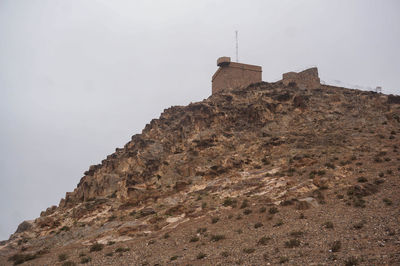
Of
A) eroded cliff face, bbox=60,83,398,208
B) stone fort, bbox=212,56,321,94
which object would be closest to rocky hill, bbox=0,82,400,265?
eroded cliff face, bbox=60,83,398,208

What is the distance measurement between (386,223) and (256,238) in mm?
4766

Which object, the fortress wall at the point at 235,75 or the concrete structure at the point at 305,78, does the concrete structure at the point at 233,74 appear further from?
the concrete structure at the point at 305,78

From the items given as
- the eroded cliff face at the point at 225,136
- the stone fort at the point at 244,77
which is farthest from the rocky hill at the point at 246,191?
the stone fort at the point at 244,77

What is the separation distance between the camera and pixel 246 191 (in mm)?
→ 16719

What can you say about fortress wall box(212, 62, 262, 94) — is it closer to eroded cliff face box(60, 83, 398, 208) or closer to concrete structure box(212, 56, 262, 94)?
concrete structure box(212, 56, 262, 94)

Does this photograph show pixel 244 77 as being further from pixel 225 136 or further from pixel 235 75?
pixel 225 136

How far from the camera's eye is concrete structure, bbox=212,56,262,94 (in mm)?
30123

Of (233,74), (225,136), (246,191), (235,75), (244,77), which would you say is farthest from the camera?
(244,77)

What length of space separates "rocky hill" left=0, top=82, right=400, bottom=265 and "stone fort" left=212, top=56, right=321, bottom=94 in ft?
3.69

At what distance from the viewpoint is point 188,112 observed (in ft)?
88.0

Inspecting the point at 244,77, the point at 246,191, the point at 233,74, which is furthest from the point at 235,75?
the point at 246,191

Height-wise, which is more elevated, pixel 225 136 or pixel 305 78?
pixel 305 78

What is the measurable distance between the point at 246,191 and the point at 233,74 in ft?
55.7

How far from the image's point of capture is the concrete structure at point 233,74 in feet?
98.8
